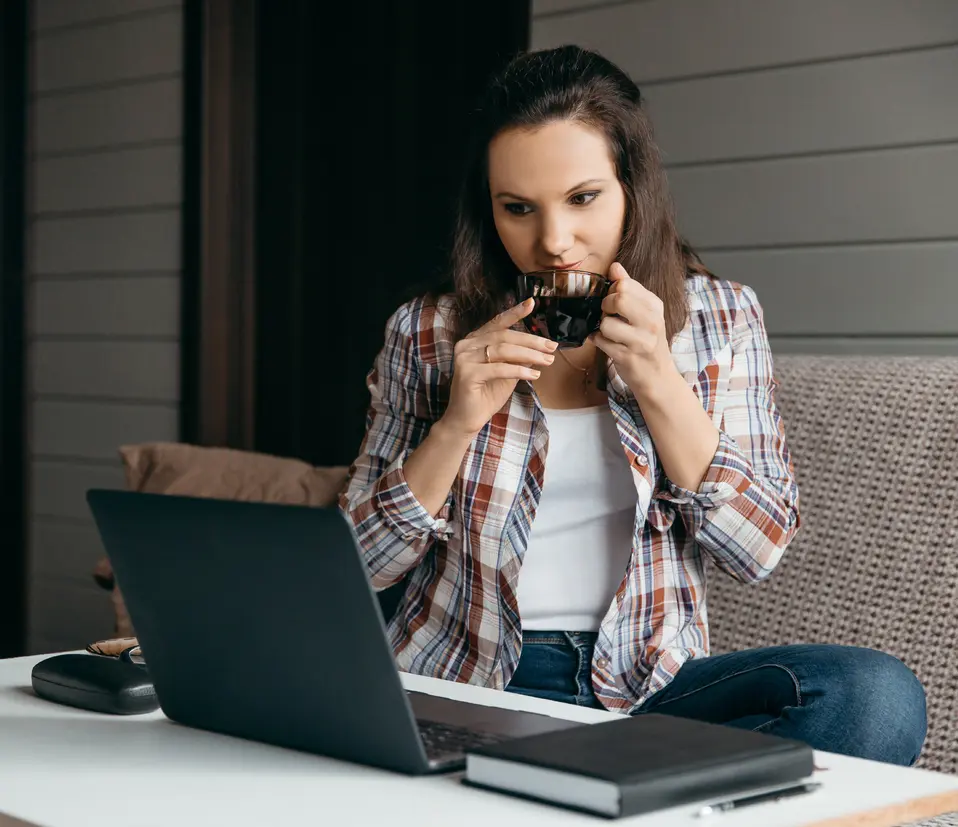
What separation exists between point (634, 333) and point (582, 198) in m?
0.27

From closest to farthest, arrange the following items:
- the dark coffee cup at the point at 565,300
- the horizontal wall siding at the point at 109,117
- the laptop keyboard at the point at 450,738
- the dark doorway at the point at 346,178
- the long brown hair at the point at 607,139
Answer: the laptop keyboard at the point at 450,738
the dark coffee cup at the point at 565,300
the long brown hair at the point at 607,139
the dark doorway at the point at 346,178
the horizontal wall siding at the point at 109,117

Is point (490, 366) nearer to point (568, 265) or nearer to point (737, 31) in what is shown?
point (568, 265)

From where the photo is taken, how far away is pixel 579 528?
172 centimetres

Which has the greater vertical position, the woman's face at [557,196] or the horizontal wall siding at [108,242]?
the horizontal wall siding at [108,242]

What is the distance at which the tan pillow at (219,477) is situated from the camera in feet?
8.32

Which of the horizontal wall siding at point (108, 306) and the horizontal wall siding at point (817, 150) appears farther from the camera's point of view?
the horizontal wall siding at point (108, 306)

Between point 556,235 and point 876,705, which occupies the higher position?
point 556,235

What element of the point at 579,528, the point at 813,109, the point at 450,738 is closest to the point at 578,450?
the point at 579,528

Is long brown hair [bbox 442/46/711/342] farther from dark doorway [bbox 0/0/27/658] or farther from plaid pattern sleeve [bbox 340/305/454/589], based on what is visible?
dark doorway [bbox 0/0/27/658]

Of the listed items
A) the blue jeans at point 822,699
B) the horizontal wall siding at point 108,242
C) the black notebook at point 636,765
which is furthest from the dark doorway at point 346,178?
the black notebook at point 636,765

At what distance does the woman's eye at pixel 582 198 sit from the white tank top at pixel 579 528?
287 millimetres

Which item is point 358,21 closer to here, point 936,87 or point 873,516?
point 936,87

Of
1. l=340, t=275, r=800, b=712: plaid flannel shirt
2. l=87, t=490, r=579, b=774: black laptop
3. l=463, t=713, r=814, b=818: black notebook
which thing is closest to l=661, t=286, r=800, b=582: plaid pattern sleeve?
l=340, t=275, r=800, b=712: plaid flannel shirt

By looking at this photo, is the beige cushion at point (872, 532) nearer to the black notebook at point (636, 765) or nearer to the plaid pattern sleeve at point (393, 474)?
the plaid pattern sleeve at point (393, 474)
